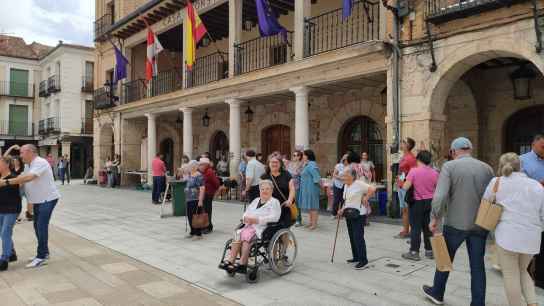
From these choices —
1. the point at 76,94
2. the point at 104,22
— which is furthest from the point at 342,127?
the point at 76,94

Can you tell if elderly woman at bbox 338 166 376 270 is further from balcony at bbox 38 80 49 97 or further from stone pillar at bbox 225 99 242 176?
balcony at bbox 38 80 49 97

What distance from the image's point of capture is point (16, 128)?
1284 inches

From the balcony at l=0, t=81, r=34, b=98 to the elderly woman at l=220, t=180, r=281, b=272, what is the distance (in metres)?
34.7

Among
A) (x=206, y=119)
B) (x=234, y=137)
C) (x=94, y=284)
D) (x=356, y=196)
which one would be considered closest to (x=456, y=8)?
(x=356, y=196)

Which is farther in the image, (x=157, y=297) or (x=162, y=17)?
(x=162, y=17)

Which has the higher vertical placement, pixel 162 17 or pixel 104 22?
pixel 104 22

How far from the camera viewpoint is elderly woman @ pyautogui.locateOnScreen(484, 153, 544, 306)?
330 centimetres

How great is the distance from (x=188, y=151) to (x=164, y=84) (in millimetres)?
4689

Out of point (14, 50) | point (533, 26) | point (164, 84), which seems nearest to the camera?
point (533, 26)

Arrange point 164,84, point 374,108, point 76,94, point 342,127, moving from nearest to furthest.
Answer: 1. point 374,108
2. point 342,127
3. point 164,84
4. point 76,94

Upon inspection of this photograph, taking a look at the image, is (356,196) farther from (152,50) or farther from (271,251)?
(152,50)

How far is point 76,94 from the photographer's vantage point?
3066 centimetres

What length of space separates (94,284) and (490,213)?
4068 mm

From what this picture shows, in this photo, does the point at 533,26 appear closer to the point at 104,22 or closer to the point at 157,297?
the point at 157,297
